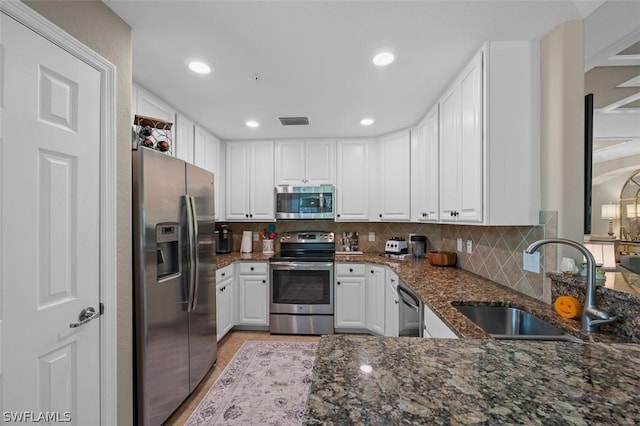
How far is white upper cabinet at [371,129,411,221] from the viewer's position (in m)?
3.12

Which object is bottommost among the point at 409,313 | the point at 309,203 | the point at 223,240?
the point at 409,313

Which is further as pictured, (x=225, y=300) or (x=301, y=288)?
(x=301, y=288)

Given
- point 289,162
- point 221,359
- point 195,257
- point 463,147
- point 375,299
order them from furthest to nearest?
point 289,162 → point 375,299 → point 221,359 → point 195,257 → point 463,147

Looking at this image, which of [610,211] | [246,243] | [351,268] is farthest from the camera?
[246,243]

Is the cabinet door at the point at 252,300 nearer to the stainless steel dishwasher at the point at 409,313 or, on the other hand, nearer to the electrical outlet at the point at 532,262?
the stainless steel dishwasher at the point at 409,313

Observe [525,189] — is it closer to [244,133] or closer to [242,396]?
[242,396]

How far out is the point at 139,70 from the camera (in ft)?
6.18

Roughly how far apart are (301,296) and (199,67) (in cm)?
247

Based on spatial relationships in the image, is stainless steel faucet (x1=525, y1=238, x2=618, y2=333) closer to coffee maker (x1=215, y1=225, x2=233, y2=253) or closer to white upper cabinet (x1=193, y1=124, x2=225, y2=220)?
white upper cabinet (x1=193, y1=124, x2=225, y2=220)

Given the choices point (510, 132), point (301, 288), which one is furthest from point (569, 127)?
point (301, 288)

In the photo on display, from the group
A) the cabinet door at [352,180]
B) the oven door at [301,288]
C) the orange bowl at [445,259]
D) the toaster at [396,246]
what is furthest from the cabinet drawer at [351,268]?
the orange bowl at [445,259]

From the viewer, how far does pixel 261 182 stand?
3525 mm

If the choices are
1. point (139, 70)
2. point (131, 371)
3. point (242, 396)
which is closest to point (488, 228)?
point (242, 396)

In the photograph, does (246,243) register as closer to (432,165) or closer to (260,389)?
(260,389)
